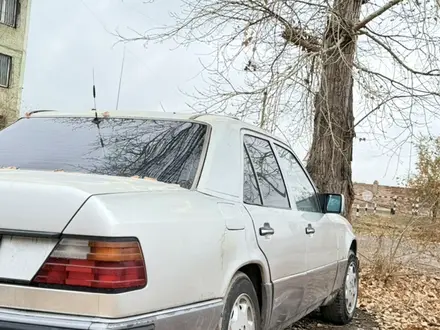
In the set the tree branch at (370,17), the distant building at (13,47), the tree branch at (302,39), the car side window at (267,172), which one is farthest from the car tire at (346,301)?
the distant building at (13,47)

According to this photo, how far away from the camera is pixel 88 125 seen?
3.68m

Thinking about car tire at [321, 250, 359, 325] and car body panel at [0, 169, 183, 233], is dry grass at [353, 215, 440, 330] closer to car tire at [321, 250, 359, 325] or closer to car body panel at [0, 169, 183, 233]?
car tire at [321, 250, 359, 325]

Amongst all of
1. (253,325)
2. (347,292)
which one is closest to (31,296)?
(253,325)

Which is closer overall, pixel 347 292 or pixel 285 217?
pixel 285 217

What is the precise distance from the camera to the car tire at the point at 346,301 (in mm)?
5750

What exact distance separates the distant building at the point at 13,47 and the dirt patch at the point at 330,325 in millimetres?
21972

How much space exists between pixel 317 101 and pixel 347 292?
351cm

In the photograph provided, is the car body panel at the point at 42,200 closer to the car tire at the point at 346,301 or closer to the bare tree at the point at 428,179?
the car tire at the point at 346,301

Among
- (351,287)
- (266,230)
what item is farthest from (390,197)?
(266,230)

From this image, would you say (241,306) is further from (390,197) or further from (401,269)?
(390,197)

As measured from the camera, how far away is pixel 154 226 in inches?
95.4

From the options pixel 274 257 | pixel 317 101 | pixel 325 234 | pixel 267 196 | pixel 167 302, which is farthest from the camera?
pixel 317 101

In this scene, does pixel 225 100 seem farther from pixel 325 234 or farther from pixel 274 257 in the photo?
pixel 274 257

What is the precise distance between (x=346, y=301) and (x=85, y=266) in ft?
14.0
